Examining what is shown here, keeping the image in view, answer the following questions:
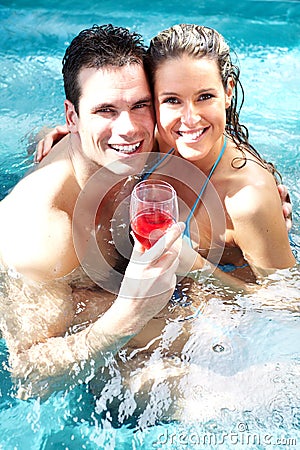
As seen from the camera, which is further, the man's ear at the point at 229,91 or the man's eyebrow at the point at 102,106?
the man's ear at the point at 229,91

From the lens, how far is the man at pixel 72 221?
2584 millimetres

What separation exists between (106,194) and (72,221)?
1.04ft

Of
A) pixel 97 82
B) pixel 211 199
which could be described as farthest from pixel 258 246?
pixel 97 82

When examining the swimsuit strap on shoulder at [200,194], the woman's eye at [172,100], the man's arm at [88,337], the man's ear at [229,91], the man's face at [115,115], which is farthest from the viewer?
the swimsuit strap on shoulder at [200,194]

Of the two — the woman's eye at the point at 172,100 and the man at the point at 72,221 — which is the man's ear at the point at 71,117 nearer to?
the man at the point at 72,221

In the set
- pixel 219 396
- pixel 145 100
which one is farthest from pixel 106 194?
pixel 219 396

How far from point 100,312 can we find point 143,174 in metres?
0.75

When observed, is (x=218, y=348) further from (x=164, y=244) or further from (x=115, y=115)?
(x=115, y=115)

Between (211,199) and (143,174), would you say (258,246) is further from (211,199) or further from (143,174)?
(143,174)

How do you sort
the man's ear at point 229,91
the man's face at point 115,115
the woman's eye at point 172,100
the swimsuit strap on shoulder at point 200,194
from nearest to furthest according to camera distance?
1. the man's face at point 115,115
2. the woman's eye at point 172,100
3. the man's ear at point 229,91
4. the swimsuit strap on shoulder at point 200,194

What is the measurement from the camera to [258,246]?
280 cm

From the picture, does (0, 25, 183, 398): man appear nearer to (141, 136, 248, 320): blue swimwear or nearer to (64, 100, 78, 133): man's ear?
(64, 100, 78, 133): man's ear

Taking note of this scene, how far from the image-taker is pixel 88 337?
8.55ft

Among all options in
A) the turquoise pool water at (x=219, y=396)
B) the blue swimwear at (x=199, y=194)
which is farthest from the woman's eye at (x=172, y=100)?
the turquoise pool water at (x=219, y=396)
